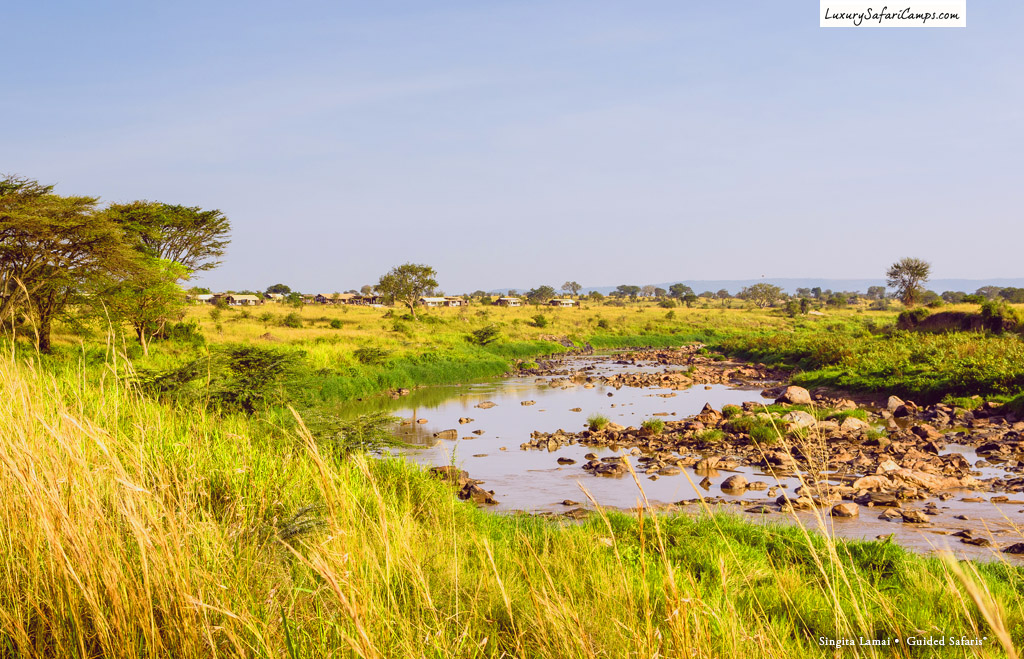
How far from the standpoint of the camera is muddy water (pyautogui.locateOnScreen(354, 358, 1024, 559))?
31.4ft

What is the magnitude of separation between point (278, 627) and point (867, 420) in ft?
63.9

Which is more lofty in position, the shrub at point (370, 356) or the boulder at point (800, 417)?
the shrub at point (370, 356)

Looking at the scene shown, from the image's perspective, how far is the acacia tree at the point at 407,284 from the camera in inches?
2557

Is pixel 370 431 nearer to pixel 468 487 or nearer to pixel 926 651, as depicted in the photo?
pixel 468 487

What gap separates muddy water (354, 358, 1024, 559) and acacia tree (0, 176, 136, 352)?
9.82 meters

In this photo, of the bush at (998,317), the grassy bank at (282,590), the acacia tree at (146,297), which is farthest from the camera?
the bush at (998,317)

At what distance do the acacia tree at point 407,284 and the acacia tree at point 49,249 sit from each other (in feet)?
140

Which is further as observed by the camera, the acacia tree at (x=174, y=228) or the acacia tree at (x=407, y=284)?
the acacia tree at (x=407, y=284)

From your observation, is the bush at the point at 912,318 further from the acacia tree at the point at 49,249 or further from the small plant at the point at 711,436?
the acacia tree at the point at 49,249

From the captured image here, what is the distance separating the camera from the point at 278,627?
8.04 ft

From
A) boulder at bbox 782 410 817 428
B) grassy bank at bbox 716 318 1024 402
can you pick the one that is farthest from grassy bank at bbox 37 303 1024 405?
boulder at bbox 782 410 817 428

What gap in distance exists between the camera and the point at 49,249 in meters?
20.2

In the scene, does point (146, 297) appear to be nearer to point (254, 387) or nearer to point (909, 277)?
point (254, 387)

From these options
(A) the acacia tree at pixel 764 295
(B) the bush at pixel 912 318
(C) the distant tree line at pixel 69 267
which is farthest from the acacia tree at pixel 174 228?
(A) the acacia tree at pixel 764 295
